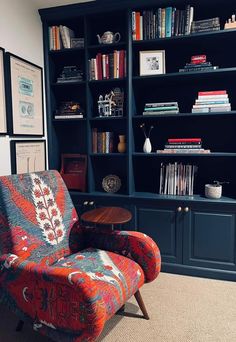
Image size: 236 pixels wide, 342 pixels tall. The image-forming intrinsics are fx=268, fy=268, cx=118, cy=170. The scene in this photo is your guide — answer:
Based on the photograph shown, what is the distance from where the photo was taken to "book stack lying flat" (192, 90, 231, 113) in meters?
2.27

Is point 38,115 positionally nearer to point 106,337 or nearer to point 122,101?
point 122,101

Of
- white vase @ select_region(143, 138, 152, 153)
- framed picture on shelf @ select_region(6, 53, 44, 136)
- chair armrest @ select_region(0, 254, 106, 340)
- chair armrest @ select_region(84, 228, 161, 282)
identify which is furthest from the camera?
white vase @ select_region(143, 138, 152, 153)

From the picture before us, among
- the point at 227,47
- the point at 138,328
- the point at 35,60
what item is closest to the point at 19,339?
the point at 138,328

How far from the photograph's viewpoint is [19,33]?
2.27 metres

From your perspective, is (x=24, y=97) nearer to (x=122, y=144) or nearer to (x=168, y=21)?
(x=122, y=144)

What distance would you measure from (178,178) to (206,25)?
1.31m

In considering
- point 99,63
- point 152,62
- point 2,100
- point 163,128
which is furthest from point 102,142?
point 2,100

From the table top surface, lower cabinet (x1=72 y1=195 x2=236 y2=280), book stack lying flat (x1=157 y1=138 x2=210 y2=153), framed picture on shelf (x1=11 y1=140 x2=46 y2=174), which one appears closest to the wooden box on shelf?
framed picture on shelf (x1=11 y1=140 x2=46 y2=174)

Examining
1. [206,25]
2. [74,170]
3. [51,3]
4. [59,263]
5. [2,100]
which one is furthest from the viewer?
[74,170]

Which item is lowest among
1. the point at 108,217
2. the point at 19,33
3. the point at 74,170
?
the point at 108,217

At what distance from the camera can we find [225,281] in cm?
225

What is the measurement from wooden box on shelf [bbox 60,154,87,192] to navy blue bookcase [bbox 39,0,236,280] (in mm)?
75

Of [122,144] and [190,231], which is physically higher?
[122,144]

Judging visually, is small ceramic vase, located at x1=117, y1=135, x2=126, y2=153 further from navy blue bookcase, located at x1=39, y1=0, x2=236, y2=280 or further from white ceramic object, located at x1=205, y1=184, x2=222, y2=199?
white ceramic object, located at x1=205, y1=184, x2=222, y2=199
